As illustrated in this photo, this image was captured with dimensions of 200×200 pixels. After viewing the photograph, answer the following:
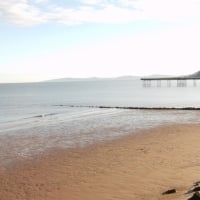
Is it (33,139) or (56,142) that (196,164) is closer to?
(56,142)

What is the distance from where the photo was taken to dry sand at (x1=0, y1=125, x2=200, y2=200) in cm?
1238

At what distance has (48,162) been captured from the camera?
59.9 feet

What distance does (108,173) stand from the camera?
15.0m

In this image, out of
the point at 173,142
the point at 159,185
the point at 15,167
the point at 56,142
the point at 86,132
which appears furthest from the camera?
the point at 86,132

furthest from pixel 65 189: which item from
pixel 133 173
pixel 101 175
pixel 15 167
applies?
pixel 15 167

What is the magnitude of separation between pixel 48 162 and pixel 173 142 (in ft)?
26.0

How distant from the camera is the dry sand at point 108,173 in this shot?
12383mm

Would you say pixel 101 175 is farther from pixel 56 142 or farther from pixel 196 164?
pixel 56 142

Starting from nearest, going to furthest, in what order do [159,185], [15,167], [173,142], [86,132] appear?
[159,185] < [15,167] < [173,142] < [86,132]

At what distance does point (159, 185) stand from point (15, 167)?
25.1ft

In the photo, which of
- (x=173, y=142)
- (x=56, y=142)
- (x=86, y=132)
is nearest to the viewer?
(x=173, y=142)

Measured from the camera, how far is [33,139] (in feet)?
85.6

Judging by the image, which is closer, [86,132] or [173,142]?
[173,142]

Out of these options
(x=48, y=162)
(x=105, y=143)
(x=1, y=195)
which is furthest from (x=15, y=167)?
(x=105, y=143)
